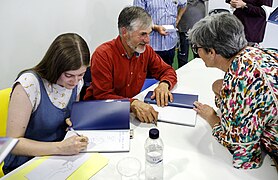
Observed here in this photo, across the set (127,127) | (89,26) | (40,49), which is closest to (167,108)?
(127,127)

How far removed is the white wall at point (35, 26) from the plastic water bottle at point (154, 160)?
1.54 m

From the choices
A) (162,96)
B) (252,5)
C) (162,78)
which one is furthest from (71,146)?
(252,5)

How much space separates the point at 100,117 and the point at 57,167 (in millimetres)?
326

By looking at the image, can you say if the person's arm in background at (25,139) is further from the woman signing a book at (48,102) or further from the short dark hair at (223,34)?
the short dark hair at (223,34)

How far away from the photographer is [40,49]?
2.45 meters

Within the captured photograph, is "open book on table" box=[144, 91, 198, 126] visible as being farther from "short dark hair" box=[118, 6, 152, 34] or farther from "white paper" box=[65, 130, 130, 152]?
"short dark hair" box=[118, 6, 152, 34]

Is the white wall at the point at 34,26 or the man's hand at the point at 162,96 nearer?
the man's hand at the point at 162,96

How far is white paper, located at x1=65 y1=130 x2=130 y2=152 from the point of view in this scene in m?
1.25

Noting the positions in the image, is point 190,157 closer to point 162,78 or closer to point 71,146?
point 71,146

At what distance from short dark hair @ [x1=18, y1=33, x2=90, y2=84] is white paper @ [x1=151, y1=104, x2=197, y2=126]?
0.48m

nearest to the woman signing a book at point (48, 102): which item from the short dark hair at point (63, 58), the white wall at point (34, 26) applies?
the short dark hair at point (63, 58)

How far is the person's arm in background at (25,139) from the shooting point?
1.19 meters

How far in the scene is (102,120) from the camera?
1370 millimetres

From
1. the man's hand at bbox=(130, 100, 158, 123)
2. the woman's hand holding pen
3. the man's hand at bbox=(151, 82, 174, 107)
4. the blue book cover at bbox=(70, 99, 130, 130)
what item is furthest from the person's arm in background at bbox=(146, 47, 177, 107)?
the woman's hand holding pen
